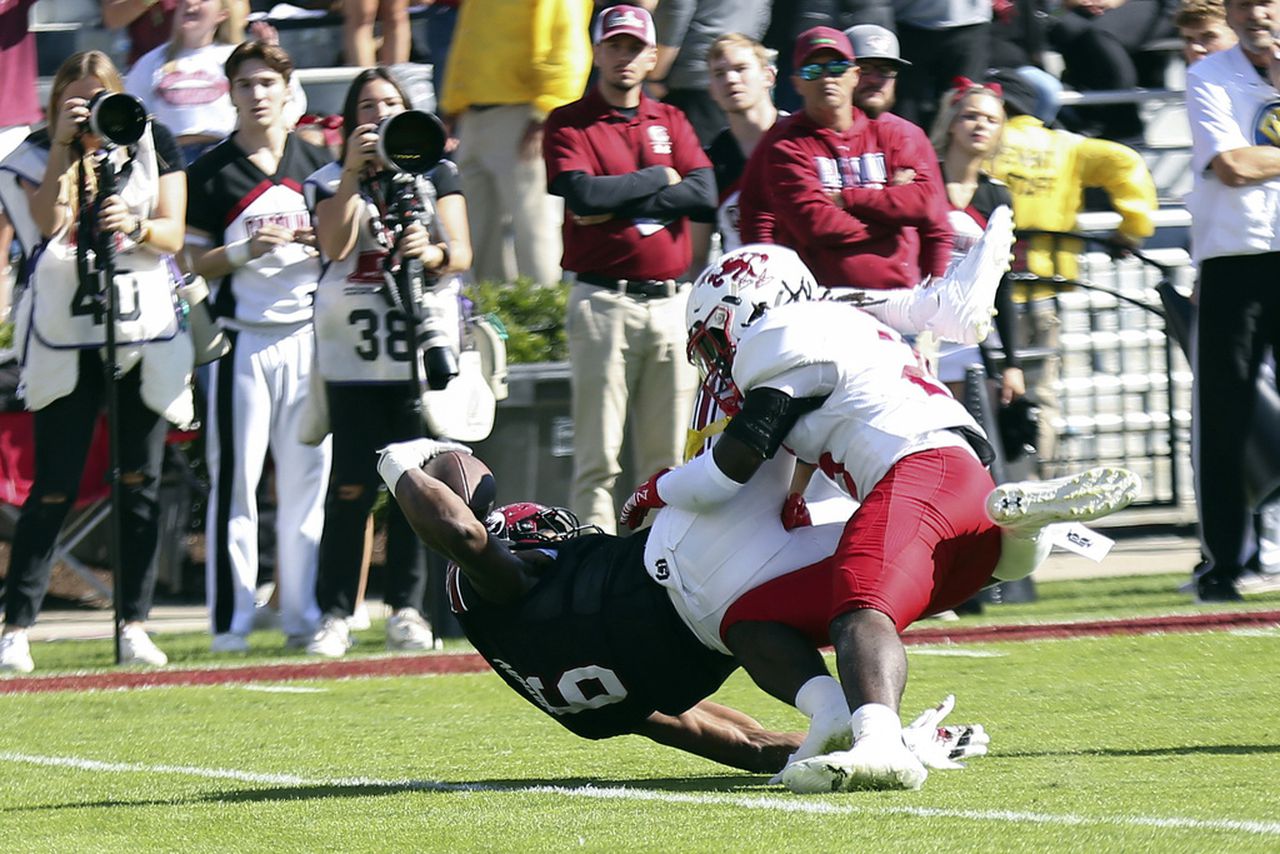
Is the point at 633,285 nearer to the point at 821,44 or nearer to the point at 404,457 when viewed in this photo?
the point at 821,44

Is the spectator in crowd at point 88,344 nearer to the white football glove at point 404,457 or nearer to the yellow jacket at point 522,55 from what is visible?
the yellow jacket at point 522,55

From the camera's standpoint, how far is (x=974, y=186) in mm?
10305

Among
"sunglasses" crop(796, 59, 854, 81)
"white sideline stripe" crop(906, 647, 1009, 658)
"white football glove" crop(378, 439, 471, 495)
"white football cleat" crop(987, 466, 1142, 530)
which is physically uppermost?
"sunglasses" crop(796, 59, 854, 81)

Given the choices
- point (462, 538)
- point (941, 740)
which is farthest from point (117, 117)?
point (941, 740)

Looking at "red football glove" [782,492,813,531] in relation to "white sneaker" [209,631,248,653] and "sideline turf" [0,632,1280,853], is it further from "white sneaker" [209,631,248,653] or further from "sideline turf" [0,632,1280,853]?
"white sneaker" [209,631,248,653]

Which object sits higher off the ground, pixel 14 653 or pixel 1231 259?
pixel 1231 259


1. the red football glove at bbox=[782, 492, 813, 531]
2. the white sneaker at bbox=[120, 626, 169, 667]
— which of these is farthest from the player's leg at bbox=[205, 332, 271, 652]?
the red football glove at bbox=[782, 492, 813, 531]

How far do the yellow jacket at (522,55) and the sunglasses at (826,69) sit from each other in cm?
210

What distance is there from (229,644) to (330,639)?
542mm

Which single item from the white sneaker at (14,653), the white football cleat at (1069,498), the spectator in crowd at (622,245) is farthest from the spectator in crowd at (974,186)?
the white football cleat at (1069,498)

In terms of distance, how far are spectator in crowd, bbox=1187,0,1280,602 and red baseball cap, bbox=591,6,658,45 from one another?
2.28 meters

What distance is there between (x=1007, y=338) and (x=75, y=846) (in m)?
6.26

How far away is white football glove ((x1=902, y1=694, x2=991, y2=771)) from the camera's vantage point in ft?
17.9

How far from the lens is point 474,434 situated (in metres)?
9.39
